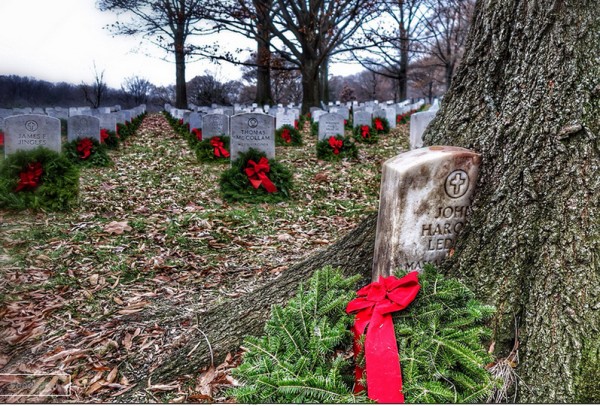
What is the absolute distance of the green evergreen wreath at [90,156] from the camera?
9125mm

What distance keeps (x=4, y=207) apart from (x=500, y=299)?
20.5 feet

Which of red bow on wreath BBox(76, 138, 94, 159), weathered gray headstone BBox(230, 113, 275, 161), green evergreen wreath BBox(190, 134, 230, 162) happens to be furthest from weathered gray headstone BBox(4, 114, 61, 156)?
weathered gray headstone BBox(230, 113, 275, 161)

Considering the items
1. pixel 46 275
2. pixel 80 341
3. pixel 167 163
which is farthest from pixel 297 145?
pixel 80 341

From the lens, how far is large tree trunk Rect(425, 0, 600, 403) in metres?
1.86

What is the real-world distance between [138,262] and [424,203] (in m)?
3.18

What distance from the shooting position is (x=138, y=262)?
14.6 ft

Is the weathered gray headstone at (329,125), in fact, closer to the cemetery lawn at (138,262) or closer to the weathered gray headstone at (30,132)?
the cemetery lawn at (138,262)

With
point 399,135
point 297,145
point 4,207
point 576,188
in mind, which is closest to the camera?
point 576,188

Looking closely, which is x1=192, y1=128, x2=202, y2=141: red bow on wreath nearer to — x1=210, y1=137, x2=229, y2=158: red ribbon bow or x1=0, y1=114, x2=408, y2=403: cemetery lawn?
x1=210, y1=137, x2=229, y2=158: red ribbon bow

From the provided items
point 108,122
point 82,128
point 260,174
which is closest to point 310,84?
point 108,122

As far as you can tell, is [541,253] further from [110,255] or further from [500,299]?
[110,255]

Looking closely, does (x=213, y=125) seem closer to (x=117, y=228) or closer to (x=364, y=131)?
(x=364, y=131)

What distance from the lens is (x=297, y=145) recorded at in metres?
12.3

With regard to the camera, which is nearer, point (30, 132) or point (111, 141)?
point (30, 132)
